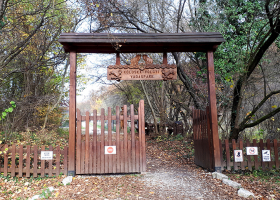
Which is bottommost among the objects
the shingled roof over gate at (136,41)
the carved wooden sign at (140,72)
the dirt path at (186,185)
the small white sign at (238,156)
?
the dirt path at (186,185)

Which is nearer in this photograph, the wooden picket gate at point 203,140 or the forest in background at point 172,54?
the wooden picket gate at point 203,140

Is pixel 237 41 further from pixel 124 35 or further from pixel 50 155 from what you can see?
pixel 50 155

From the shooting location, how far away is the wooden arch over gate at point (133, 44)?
5840mm

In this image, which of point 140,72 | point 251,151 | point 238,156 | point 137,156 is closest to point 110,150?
point 137,156

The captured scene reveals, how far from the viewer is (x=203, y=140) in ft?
21.9

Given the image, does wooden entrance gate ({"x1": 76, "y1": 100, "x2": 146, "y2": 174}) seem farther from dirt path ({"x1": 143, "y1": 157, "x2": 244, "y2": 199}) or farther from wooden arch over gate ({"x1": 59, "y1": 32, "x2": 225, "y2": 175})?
dirt path ({"x1": 143, "y1": 157, "x2": 244, "y2": 199})

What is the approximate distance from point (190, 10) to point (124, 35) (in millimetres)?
7229

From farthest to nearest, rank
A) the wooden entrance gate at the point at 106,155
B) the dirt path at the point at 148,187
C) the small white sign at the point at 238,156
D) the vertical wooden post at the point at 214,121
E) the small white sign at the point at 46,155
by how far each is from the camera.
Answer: the small white sign at the point at 238,156
the vertical wooden post at the point at 214,121
the wooden entrance gate at the point at 106,155
the small white sign at the point at 46,155
the dirt path at the point at 148,187

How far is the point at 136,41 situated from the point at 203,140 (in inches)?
149

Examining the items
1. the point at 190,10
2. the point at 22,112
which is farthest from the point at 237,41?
the point at 22,112

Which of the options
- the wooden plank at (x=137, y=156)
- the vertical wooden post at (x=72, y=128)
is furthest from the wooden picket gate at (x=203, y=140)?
the vertical wooden post at (x=72, y=128)

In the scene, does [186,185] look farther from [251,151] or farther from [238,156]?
[251,151]

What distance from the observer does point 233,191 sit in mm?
4582

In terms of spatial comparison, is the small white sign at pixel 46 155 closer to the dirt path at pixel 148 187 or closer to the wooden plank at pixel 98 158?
the dirt path at pixel 148 187
